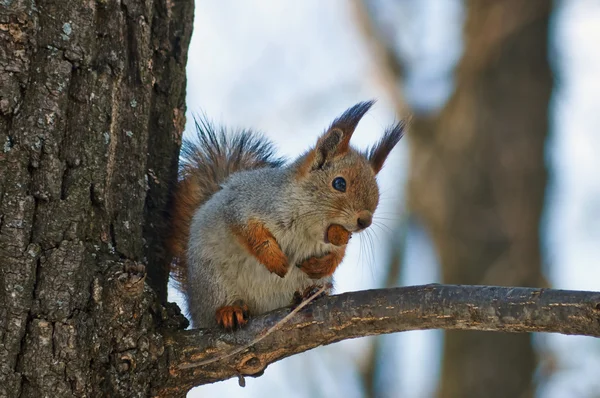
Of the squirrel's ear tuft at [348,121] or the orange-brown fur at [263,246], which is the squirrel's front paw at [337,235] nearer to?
the orange-brown fur at [263,246]

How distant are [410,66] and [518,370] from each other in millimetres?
2095

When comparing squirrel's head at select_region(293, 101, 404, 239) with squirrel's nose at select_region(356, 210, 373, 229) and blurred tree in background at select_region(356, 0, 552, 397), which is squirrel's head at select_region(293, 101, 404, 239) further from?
blurred tree in background at select_region(356, 0, 552, 397)

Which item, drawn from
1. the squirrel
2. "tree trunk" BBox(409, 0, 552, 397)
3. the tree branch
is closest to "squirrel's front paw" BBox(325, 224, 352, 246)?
the squirrel

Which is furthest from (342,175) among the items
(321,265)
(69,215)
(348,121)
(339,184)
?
(69,215)

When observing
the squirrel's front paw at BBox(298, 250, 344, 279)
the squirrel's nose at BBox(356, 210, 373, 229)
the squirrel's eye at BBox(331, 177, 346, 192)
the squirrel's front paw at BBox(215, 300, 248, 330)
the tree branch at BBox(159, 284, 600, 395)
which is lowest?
the tree branch at BBox(159, 284, 600, 395)

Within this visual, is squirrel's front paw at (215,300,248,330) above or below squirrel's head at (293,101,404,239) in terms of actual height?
below

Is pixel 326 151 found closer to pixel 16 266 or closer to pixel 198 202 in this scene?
pixel 198 202

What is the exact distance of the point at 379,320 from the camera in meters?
1.81

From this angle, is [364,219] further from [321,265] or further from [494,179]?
[494,179]

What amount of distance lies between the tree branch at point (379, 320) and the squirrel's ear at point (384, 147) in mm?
835

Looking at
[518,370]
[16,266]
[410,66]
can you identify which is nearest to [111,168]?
[16,266]

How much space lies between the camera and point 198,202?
2.62m

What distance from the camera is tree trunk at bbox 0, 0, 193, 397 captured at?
1.73 metres

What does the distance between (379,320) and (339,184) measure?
74 centimetres
